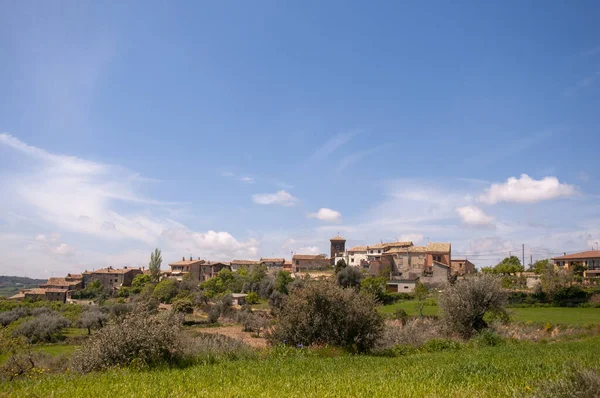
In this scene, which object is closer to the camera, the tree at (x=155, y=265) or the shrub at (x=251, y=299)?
the shrub at (x=251, y=299)

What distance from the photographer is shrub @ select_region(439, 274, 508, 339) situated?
101 feet

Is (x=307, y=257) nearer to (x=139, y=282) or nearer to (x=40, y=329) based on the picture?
(x=139, y=282)

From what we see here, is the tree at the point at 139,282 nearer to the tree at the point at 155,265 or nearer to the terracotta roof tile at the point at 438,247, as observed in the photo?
the tree at the point at 155,265

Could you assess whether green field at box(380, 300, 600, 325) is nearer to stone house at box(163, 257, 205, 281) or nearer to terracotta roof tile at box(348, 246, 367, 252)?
terracotta roof tile at box(348, 246, 367, 252)

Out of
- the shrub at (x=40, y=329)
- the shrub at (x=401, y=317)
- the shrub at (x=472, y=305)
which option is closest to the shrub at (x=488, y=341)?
the shrub at (x=472, y=305)

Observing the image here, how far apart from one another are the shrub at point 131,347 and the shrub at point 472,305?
23.3m

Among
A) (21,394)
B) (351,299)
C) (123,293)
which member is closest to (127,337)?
(21,394)

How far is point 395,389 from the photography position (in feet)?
24.3

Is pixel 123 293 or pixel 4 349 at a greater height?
pixel 4 349

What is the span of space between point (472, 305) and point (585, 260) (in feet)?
249

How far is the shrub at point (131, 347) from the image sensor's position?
12.9 metres

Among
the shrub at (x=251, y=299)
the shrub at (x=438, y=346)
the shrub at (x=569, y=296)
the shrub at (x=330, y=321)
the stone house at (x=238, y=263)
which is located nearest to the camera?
the shrub at (x=330, y=321)

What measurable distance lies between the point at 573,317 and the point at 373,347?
3299 centimetres

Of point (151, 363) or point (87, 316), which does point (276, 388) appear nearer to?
point (151, 363)
